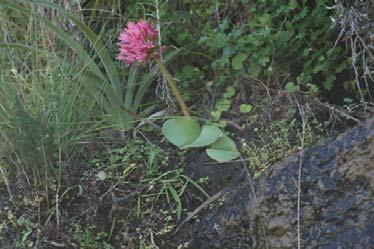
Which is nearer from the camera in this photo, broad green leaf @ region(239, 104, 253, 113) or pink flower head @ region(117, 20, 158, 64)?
pink flower head @ region(117, 20, 158, 64)

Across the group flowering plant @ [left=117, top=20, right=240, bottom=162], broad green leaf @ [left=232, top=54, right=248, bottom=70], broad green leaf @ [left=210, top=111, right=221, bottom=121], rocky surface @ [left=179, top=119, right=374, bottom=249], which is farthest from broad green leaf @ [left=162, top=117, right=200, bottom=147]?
broad green leaf @ [left=232, top=54, right=248, bottom=70]

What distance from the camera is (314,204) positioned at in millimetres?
2248

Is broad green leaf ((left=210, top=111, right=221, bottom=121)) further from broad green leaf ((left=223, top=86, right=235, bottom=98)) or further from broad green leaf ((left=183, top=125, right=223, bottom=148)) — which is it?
broad green leaf ((left=183, top=125, right=223, bottom=148))

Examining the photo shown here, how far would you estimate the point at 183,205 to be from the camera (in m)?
2.67

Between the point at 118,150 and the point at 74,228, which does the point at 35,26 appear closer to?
the point at 118,150

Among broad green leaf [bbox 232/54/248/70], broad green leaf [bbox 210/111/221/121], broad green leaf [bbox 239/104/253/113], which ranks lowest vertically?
broad green leaf [bbox 210/111/221/121]

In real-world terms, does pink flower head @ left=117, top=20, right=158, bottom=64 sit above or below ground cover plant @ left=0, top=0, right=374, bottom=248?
above

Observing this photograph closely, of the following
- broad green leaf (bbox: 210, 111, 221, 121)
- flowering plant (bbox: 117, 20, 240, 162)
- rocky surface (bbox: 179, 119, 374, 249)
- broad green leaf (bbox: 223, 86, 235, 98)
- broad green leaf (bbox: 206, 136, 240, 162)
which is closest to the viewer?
rocky surface (bbox: 179, 119, 374, 249)

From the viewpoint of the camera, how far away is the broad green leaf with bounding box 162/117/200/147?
2.73 m

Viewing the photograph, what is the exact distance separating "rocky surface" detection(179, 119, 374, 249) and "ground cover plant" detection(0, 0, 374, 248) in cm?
17

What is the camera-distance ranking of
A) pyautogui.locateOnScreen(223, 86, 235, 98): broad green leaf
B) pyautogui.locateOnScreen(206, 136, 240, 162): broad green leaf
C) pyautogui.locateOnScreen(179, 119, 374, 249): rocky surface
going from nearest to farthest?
pyautogui.locateOnScreen(179, 119, 374, 249): rocky surface < pyautogui.locateOnScreen(206, 136, 240, 162): broad green leaf < pyautogui.locateOnScreen(223, 86, 235, 98): broad green leaf

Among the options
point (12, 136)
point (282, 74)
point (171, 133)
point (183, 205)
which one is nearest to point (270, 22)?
point (282, 74)

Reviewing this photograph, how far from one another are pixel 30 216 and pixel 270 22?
1343mm

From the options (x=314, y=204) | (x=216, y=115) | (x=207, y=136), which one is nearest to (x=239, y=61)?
(x=216, y=115)
